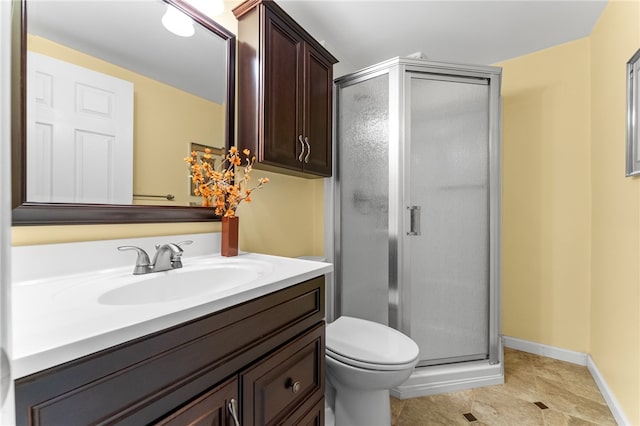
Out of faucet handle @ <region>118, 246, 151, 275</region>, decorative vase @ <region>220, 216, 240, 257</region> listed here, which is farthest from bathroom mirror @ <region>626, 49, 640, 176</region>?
faucet handle @ <region>118, 246, 151, 275</region>

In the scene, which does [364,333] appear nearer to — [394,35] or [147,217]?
[147,217]

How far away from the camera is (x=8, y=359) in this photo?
0.28m

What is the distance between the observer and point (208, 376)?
2.16 feet

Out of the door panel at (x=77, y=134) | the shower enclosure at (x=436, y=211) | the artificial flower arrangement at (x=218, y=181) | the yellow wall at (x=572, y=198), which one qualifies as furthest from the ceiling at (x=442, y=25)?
the door panel at (x=77, y=134)

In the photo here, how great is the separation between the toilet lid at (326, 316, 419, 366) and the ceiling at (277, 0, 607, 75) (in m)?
1.85

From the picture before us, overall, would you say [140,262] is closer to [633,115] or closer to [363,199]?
[363,199]

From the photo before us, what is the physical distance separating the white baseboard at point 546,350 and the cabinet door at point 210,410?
252cm

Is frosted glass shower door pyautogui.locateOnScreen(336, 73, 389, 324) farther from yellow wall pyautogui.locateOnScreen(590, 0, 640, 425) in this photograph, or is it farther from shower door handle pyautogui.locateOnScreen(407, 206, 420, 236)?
yellow wall pyautogui.locateOnScreen(590, 0, 640, 425)

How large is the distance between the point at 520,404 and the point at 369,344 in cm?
107

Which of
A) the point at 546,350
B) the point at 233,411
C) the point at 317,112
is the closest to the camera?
the point at 233,411

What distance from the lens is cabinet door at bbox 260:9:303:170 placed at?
1416mm

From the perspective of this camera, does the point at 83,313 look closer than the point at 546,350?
Yes

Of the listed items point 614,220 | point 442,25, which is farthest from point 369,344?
point 442,25

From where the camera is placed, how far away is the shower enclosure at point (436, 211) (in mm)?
1823
